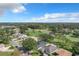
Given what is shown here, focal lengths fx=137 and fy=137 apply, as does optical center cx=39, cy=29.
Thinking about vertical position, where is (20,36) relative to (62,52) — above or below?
above

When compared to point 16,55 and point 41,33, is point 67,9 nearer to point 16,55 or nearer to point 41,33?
point 41,33

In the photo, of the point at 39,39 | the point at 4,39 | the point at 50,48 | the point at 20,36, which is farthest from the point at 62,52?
the point at 4,39

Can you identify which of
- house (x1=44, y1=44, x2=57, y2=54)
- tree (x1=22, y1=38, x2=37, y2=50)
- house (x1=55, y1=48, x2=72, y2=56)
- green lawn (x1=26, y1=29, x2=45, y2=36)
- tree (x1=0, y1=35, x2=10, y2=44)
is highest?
green lawn (x1=26, y1=29, x2=45, y2=36)

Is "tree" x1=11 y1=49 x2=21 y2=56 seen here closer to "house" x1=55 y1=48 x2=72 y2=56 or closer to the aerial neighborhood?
the aerial neighborhood

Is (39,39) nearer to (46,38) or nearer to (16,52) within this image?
(46,38)

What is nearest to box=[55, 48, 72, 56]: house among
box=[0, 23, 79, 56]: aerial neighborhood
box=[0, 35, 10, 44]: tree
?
box=[0, 23, 79, 56]: aerial neighborhood

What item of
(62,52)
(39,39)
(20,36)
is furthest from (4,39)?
(62,52)

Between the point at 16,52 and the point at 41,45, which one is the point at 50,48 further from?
the point at 16,52

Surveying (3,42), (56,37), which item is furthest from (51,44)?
(3,42)

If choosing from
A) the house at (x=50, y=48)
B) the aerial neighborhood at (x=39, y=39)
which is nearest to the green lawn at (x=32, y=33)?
the aerial neighborhood at (x=39, y=39)
